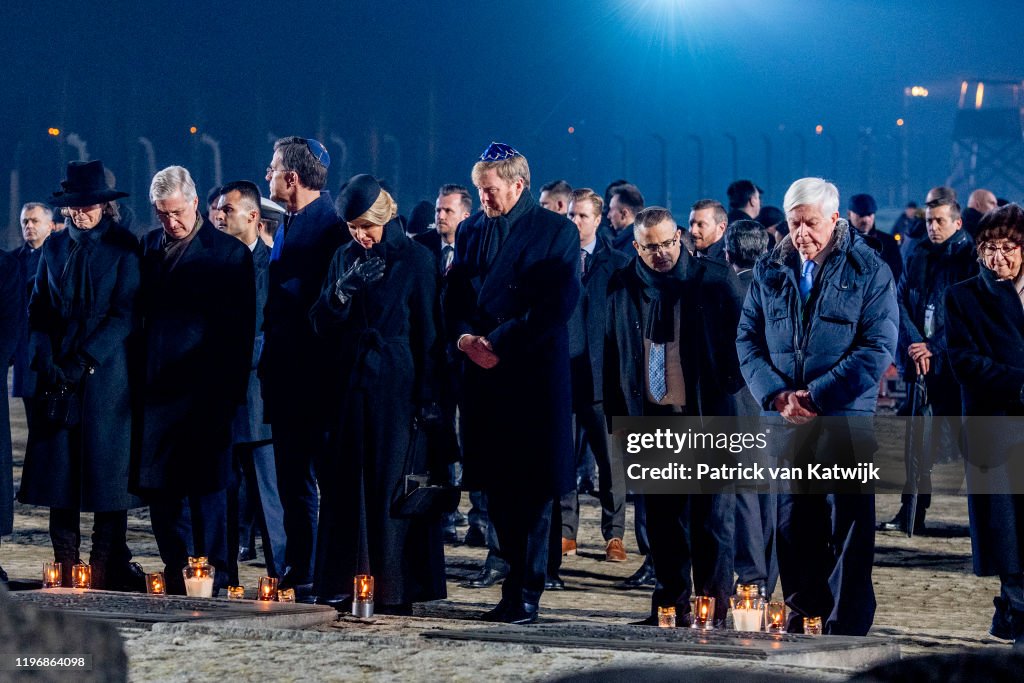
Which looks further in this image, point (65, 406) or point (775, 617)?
point (65, 406)

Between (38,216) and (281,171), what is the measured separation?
4.77 m

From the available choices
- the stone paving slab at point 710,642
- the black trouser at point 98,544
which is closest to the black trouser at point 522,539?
the stone paving slab at point 710,642

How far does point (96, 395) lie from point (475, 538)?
9.85ft

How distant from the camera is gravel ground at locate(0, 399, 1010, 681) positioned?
5113 millimetres

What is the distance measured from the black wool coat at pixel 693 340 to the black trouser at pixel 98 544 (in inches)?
97.5

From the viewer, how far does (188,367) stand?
7.79 metres

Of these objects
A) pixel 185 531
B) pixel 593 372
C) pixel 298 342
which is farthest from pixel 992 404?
pixel 185 531

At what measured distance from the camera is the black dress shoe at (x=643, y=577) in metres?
8.62

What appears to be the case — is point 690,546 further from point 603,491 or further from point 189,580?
point 603,491

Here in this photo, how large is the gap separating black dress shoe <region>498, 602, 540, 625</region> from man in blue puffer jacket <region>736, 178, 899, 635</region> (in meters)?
1.06

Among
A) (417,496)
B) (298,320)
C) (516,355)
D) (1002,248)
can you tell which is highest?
(1002,248)

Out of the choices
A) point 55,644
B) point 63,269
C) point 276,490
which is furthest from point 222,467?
point 55,644

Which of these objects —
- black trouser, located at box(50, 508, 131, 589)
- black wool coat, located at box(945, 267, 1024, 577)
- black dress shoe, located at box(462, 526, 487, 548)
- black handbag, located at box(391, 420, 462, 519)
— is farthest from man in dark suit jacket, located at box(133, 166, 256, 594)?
black wool coat, located at box(945, 267, 1024, 577)

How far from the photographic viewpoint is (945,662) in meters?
1.36
